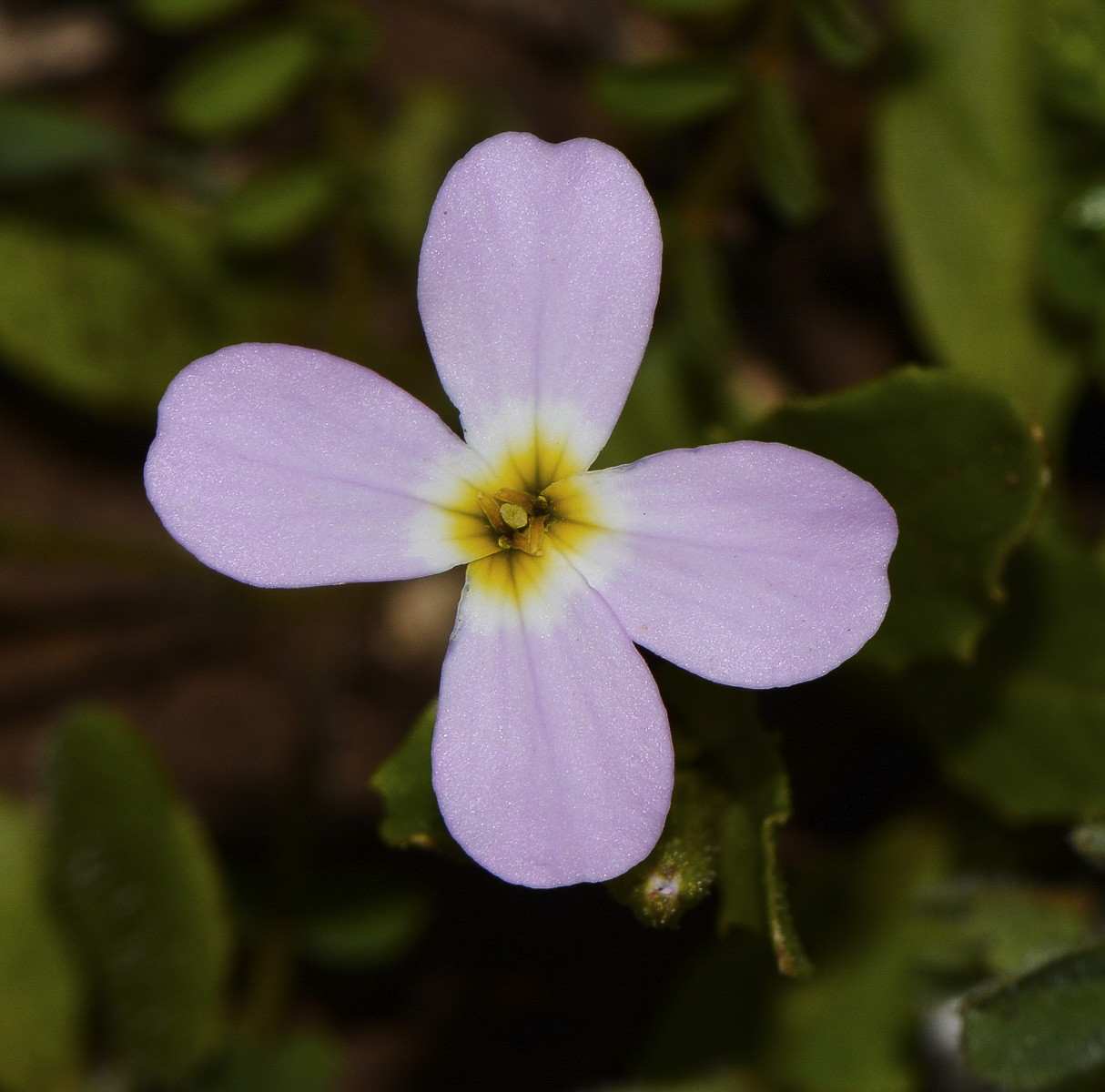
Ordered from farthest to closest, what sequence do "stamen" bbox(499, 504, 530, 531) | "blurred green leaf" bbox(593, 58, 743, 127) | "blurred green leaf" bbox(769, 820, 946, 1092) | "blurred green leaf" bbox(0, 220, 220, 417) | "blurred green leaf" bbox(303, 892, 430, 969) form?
1. "blurred green leaf" bbox(0, 220, 220, 417)
2. "blurred green leaf" bbox(303, 892, 430, 969)
3. "blurred green leaf" bbox(769, 820, 946, 1092)
4. "blurred green leaf" bbox(593, 58, 743, 127)
5. "stamen" bbox(499, 504, 530, 531)

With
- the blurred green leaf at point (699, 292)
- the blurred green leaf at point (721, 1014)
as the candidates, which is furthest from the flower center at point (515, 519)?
the blurred green leaf at point (721, 1014)

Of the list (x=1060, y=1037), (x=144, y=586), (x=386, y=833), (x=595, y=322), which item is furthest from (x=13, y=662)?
(x=1060, y=1037)

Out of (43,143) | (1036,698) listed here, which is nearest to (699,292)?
(1036,698)

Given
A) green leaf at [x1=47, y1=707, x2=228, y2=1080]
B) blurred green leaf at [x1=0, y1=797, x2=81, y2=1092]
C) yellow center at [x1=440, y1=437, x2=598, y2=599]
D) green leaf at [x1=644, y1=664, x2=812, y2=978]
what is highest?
yellow center at [x1=440, y1=437, x2=598, y2=599]

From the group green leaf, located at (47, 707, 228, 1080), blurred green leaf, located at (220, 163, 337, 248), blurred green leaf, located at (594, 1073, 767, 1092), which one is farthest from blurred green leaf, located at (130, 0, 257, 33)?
blurred green leaf, located at (594, 1073, 767, 1092)

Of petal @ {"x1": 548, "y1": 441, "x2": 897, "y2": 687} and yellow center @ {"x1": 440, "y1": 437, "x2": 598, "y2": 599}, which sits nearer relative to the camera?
petal @ {"x1": 548, "y1": 441, "x2": 897, "y2": 687}

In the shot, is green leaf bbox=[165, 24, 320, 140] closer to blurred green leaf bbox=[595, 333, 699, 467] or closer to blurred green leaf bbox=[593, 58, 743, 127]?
blurred green leaf bbox=[593, 58, 743, 127]

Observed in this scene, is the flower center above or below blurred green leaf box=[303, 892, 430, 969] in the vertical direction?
above
